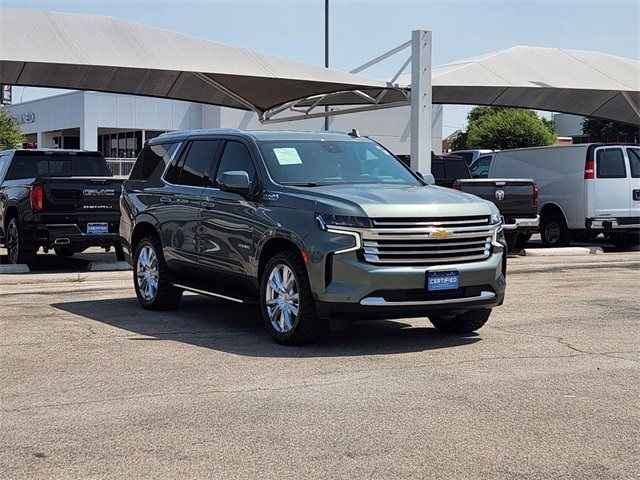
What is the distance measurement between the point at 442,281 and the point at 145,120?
48194 millimetres

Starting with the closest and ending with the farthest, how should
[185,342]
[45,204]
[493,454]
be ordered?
[493,454] < [185,342] < [45,204]

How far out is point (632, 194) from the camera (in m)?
19.5

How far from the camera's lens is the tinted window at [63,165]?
16.9 meters

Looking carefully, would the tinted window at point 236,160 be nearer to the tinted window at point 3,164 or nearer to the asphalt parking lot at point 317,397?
the asphalt parking lot at point 317,397

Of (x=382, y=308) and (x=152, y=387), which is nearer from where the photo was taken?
(x=152, y=387)

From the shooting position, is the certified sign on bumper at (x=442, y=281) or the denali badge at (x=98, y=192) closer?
the certified sign on bumper at (x=442, y=281)

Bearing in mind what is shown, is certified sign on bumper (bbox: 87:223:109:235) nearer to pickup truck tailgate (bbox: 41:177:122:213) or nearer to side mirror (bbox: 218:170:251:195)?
pickup truck tailgate (bbox: 41:177:122:213)

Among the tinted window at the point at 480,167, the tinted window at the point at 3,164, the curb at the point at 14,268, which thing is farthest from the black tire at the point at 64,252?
the tinted window at the point at 480,167

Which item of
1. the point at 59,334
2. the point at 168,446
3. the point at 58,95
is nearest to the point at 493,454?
the point at 168,446

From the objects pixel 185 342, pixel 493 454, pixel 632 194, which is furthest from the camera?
pixel 632 194

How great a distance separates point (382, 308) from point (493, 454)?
Answer: 112 inches

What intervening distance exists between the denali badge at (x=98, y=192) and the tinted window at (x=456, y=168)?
10.7m

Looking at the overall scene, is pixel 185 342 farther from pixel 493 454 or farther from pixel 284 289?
pixel 493 454

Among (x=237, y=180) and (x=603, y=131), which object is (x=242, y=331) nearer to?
(x=237, y=180)
